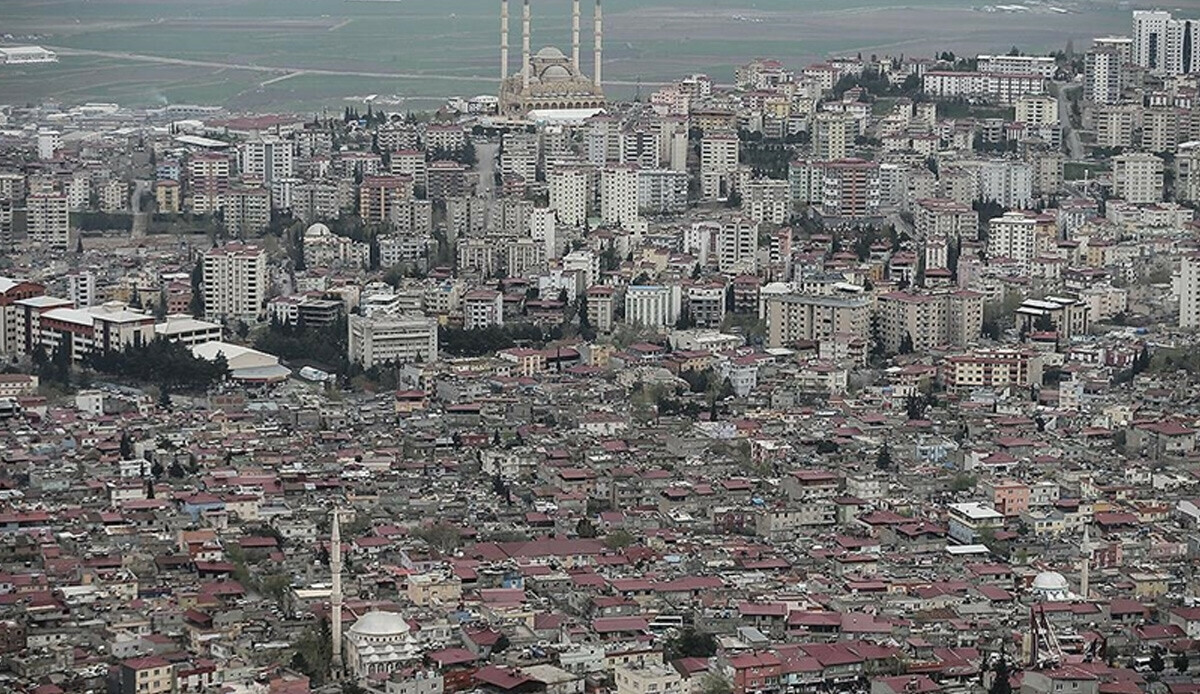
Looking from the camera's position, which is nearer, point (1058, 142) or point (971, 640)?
point (971, 640)

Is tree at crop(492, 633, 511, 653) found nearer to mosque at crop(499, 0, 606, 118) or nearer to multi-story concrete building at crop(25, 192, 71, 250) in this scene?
multi-story concrete building at crop(25, 192, 71, 250)

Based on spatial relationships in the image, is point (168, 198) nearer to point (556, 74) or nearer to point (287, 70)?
point (556, 74)

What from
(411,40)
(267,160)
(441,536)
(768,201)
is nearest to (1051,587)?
(441,536)

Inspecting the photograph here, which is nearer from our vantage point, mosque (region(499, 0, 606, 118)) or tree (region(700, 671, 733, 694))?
tree (region(700, 671, 733, 694))

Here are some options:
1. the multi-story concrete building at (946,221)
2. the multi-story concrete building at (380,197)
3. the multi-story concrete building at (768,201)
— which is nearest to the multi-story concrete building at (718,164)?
the multi-story concrete building at (768,201)

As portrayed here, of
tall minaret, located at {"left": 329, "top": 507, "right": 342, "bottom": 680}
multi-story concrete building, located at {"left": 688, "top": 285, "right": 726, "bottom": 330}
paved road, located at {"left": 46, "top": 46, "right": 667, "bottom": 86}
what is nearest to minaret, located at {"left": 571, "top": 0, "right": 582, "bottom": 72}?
paved road, located at {"left": 46, "top": 46, "right": 667, "bottom": 86}

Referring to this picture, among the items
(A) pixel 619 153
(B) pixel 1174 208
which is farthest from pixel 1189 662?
(A) pixel 619 153

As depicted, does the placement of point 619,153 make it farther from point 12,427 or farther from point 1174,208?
point 12,427
